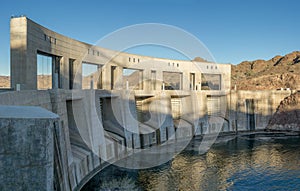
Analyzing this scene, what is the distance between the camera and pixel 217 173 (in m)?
25.3

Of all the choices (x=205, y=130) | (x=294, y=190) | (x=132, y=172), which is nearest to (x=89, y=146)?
(x=132, y=172)

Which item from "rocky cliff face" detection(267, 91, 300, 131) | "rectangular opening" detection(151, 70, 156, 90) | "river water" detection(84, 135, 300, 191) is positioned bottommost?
"river water" detection(84, 135, 300, 191)

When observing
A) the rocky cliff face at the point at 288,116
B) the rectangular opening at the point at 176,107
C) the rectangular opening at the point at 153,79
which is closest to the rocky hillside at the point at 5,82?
the rectangular opening at the point at 153,79

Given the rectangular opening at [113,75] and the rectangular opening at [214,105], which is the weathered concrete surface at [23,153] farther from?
the rectangular opening at [214,105]

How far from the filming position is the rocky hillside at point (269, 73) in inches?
2726

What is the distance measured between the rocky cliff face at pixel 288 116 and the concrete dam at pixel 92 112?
1.25 metres

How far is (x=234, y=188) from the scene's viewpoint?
70.9 feet

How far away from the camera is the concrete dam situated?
10359 mm

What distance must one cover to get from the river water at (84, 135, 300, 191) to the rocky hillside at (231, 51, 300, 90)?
123 feet

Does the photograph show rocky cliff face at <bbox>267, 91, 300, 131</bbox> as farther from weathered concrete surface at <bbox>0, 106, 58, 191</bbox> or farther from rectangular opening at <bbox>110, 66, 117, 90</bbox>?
weathered concrete surface at <bbox>0, 106, 58, 191</bbox>

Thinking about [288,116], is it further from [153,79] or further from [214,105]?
[153,79]

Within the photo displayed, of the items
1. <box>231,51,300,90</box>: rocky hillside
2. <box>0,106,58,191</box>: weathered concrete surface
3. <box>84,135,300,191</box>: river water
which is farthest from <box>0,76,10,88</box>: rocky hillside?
<box>231,51,300,90</box>: rocky hillside

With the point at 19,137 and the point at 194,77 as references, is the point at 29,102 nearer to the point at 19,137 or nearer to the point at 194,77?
the point at 19,137

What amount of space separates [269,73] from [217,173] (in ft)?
240
